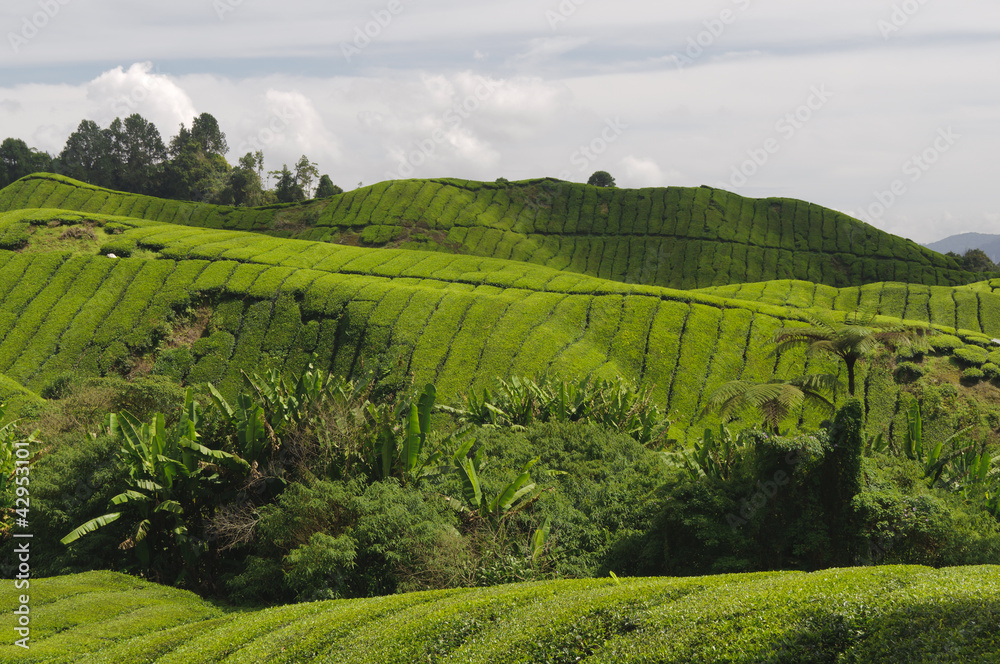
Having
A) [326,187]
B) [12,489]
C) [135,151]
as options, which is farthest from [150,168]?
[12,489]

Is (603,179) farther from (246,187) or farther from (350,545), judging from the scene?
(350,545)

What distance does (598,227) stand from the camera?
260 ft

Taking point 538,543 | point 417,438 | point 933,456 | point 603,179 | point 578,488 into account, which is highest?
point 603,179

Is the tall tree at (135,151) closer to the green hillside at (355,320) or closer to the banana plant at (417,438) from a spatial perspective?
the green hillside at (355,320)

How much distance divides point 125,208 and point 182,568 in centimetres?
7632

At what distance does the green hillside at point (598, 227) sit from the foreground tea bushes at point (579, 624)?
204ft

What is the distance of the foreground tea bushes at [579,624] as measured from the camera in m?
5.93

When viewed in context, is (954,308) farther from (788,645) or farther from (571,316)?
(788,645)

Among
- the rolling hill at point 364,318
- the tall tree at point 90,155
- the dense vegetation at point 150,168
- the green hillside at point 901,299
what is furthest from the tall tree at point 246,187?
the green hillside at point 901,299

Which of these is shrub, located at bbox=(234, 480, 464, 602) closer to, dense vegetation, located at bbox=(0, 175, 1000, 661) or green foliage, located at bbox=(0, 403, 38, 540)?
dense vegetation, located at bbox=(0, 175, 1000, 661)

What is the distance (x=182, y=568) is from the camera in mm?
14211

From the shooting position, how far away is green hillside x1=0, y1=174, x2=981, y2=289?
2766 inches

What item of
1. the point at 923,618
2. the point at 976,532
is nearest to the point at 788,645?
the point at 923,618

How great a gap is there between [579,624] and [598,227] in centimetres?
7437
